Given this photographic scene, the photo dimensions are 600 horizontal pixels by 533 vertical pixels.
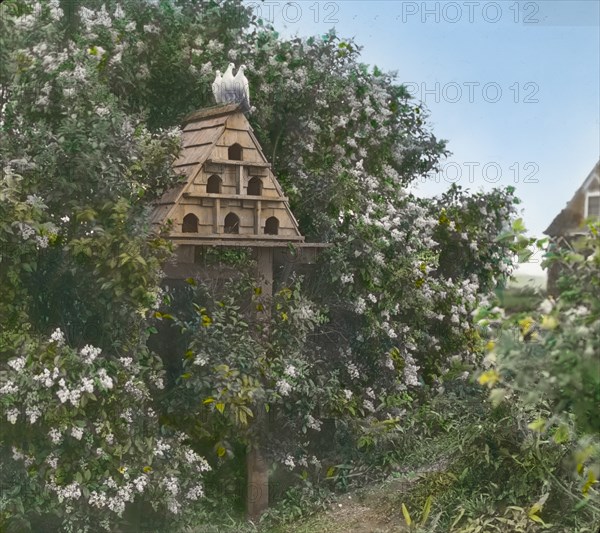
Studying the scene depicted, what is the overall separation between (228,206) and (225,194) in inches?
4.5


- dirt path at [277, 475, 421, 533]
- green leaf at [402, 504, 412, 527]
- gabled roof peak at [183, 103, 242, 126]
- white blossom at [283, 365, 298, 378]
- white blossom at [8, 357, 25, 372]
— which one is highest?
gabled roof peak at [183, 103, 242, 126]

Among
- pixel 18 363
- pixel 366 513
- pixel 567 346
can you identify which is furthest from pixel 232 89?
pixel 567 346

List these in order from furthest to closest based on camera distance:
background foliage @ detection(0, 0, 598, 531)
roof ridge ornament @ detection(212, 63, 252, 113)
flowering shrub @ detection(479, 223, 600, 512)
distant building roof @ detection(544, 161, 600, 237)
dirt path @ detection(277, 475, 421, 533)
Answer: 1. roof ridge ornament @ detection(212, 63, 252, 113)
2. dirt path @ detection(277, 475, 421, 533)
3. background foliage @ detection(0, 0, 598, 531)
4. distant building roof @ detection(544, 161, 600, 237)
5. flowering shrub @ detection(479, 223, 600, 512)

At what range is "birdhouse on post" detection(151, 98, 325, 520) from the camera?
817 cm

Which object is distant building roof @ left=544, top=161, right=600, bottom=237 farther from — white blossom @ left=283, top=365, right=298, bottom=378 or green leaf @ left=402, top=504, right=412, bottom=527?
white blossom @ left=283, top=365, right=298, bottom=378

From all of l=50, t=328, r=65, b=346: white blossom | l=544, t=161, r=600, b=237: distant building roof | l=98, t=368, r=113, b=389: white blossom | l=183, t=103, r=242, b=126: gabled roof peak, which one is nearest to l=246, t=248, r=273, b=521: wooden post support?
l=183, t=103, r=242, b=126: gabled roof peak

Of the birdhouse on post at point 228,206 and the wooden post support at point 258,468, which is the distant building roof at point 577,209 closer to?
the birdhouse on post at point 228,206

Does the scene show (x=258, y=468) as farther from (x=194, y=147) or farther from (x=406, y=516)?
(x=194, y=147)

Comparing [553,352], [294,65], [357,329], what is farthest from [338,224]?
[553,352]

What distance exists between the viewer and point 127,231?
7598 mm

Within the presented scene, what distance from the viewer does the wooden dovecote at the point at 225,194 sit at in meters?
8.15

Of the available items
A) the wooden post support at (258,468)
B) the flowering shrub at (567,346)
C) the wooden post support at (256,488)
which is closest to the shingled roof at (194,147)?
the wooden post support at (258,468)

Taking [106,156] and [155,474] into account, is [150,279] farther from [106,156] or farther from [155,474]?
[155,474]

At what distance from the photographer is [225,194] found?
27.3 ft
